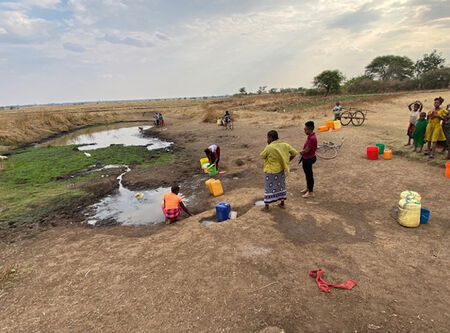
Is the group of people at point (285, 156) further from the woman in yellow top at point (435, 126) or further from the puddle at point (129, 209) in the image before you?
the puddle at point (129, 209)

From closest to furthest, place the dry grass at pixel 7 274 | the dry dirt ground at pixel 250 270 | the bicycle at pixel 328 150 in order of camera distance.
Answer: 1. the dry dirt ground at pixel 250 270
2. the dry grass at pixel 7 274
3. the bicycle at pixel 328 150

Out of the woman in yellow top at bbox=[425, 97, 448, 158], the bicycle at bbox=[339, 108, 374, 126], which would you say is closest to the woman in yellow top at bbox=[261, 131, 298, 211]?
the woman in yellow top at bbox=[425, 97, 448, 158]

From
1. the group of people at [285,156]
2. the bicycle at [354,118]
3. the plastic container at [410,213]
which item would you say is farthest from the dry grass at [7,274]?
the bicycle at [354,118]

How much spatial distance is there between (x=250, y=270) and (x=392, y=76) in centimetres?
6095

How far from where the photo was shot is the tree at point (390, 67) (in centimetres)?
5081

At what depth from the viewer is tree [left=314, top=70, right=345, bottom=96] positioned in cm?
4472

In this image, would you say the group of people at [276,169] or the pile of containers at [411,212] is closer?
the pile of containers at [411,212]

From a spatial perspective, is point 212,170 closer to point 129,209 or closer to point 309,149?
point 129,209

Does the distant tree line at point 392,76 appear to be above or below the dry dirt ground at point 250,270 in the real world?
above

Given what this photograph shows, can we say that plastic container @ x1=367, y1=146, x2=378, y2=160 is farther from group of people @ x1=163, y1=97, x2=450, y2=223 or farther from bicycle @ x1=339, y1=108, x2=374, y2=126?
bicycle @ x1=339, y1=108, x2=374, y2=126

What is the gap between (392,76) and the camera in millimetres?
51812

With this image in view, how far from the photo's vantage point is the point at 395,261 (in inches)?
161

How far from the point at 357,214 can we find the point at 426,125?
5.26 m

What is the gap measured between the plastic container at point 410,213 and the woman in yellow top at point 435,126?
15.5 ft
